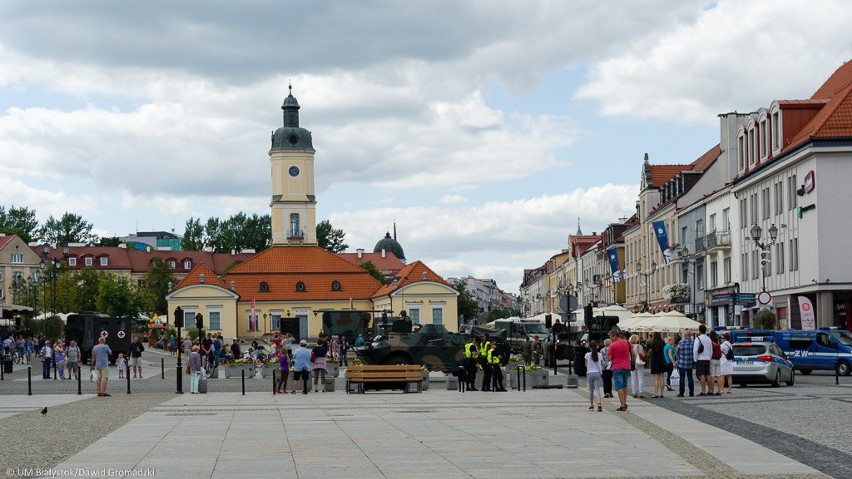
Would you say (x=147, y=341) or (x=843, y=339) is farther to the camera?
(x=147, y=341)

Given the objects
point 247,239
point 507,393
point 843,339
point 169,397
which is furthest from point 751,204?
point 247,239

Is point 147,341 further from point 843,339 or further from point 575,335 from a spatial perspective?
point 843,339

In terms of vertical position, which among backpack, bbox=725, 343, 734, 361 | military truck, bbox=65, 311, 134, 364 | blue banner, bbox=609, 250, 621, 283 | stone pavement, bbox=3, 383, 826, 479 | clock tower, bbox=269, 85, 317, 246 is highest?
clock tower, bbox=269, 85, 317, 246

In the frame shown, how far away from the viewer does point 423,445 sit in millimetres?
19422

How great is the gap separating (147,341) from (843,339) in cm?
6691

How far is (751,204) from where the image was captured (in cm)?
6738

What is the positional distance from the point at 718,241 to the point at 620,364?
46522 millimetres

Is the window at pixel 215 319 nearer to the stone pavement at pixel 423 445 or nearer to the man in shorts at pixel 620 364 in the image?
the stone pavement at pixel 423 445

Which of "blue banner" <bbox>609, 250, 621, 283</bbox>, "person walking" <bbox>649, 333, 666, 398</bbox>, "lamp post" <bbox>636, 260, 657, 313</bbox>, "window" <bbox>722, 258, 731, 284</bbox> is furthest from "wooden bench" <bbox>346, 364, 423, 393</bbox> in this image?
"blue banner" <bbox>609, 250, 621, 283</bbox>

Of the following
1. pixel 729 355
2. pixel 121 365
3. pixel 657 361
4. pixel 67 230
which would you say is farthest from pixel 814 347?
pixel 67 230

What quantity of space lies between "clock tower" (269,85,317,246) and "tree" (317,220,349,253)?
121 feet

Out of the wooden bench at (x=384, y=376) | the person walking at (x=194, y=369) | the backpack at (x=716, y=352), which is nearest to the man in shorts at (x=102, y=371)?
the person walking at (x=194, y=369)

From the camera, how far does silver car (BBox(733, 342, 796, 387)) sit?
3688 cm

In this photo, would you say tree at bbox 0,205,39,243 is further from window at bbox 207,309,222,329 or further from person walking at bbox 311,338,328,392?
person walking at bbox 311,338,328,392
